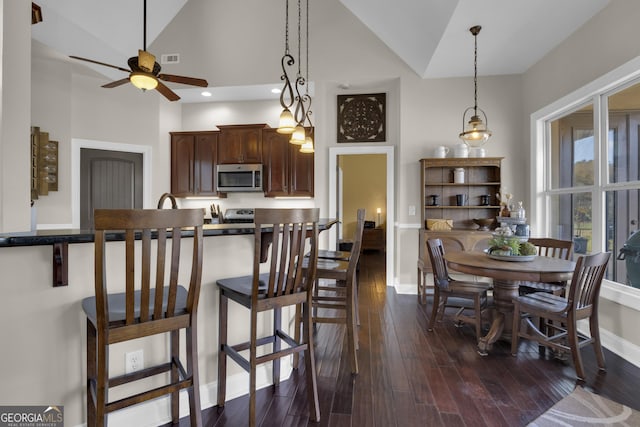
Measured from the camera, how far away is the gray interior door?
4266 mm

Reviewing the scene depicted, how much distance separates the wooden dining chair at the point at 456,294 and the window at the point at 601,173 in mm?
1199

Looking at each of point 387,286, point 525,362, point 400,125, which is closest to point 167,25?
point 400,125

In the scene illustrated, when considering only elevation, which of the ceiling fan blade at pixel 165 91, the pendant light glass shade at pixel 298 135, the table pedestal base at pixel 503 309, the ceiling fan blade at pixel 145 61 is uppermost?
the ceiling fan blade at pixel 165 91

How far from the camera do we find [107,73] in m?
4.31

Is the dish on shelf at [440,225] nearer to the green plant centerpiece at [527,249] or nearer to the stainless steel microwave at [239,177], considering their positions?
the green plant centerpiece at [527,249]

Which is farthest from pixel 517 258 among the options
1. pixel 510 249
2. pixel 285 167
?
pixel 285 167

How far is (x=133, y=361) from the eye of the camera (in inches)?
60.9

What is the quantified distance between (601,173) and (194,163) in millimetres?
5204

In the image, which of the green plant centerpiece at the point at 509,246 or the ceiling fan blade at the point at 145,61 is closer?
the ceiling fan blade at the point at 145,61

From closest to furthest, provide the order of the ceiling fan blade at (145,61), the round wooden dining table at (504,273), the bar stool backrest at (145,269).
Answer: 1. the bar stool backrest at (145,269)
2. the round wooden dining table at (504,273)
3. the ceiling fan blade at (145,61)

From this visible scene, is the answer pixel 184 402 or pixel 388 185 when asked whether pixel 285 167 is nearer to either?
pixel 388 185

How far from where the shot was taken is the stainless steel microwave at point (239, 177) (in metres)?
4.72

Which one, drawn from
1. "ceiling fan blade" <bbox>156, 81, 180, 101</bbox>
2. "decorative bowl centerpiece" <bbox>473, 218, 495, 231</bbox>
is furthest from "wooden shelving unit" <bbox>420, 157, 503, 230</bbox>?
"ceiling fan blade" <bbox>156, 81, 180, 101</bbox>

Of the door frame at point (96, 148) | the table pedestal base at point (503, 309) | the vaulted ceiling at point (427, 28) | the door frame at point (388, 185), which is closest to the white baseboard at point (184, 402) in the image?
the table pedestal base at point (503, 309)
